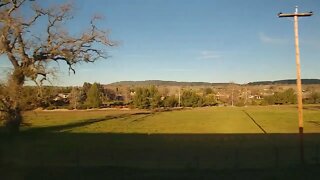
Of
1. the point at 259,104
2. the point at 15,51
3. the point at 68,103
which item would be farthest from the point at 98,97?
the point at 15,51

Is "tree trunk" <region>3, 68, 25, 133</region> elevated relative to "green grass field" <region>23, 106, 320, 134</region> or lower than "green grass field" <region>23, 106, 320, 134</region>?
elevated

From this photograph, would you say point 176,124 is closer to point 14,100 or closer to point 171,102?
point 14,100

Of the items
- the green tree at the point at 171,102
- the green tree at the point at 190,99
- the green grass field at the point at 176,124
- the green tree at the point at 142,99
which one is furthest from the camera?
the green tree at the point at 190,99

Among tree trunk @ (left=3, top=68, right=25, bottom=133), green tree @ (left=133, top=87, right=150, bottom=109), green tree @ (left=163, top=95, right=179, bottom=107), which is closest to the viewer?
tree trunk @ (left=3, top=68, right=25, bottom=133)

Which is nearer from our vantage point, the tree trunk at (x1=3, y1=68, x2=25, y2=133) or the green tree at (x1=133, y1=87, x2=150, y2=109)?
the tree trunk at (x1=3, y1=68, x2=25, y2=133)

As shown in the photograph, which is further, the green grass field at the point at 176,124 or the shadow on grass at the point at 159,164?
the green grass field at the point at 176,124

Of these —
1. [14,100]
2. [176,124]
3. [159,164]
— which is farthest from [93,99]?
[159,164]

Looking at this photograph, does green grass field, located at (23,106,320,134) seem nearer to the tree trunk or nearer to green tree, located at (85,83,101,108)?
the tree trunk

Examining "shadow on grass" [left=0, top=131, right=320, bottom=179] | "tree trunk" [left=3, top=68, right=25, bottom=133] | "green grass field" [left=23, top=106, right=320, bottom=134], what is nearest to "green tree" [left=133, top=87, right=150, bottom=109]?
"green grass field" [left=23, top=106, right=320, bottom=134]

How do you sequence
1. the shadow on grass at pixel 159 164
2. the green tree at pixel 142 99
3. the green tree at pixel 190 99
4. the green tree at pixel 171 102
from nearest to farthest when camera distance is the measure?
the shadow on grass at pixel 159 164 → the green tree at pixel 142 99 → the green tree at pixel 171 102 → the green tree at pixel 190 99

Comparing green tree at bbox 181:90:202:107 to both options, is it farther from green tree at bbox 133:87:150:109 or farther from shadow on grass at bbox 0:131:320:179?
shadow on grass at bbox 0:131:320:179

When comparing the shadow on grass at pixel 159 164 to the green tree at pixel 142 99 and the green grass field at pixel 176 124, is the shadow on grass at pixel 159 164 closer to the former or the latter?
the green grass field at pixel 176 124

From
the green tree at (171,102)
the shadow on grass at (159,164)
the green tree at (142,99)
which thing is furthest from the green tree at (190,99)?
the shadow on grass at (159,164)

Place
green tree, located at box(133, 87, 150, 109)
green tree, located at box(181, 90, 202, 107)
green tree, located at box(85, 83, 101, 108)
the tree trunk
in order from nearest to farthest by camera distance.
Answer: the tree trunk → green tree, located at box(133, 87, 150, 109) → green tree, located at box(85, 83, 101, 108) → green tree, located at box(181, 90, 202, 107)
